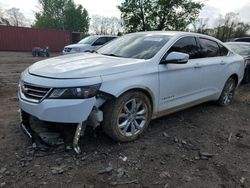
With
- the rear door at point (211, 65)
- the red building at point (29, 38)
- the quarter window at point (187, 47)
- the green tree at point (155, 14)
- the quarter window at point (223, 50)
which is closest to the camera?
the quarter window at point (187, 47)

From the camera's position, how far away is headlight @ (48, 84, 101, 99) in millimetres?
2885

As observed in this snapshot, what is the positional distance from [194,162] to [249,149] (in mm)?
1069

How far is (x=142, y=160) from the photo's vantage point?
Result: 10.4 ft

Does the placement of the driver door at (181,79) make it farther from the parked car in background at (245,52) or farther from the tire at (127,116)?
the parked car in background at (245,52)

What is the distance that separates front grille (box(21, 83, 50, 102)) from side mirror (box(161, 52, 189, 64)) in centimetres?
180

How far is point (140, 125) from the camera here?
3.69 metres

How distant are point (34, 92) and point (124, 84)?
1.13m

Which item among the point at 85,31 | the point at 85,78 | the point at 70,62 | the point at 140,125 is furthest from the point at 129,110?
the point at 85,31

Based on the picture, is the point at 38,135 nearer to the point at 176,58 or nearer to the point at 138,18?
the point at 176,58

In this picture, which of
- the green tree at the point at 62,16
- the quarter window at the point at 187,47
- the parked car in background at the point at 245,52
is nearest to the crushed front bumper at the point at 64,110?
the quarter window at the point at 187,47

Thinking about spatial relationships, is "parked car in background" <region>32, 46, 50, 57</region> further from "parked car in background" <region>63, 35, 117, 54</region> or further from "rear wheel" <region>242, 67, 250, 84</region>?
"rear wheel" <region>242, 67, 250, 84</region>

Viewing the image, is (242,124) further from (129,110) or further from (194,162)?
(129,110)

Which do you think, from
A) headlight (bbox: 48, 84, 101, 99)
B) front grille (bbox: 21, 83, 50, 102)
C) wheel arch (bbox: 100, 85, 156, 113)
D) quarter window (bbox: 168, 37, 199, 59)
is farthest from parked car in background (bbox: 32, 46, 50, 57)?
headlight (bbox: 48, 84, 101, 99)

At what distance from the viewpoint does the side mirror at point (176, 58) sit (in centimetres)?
363
